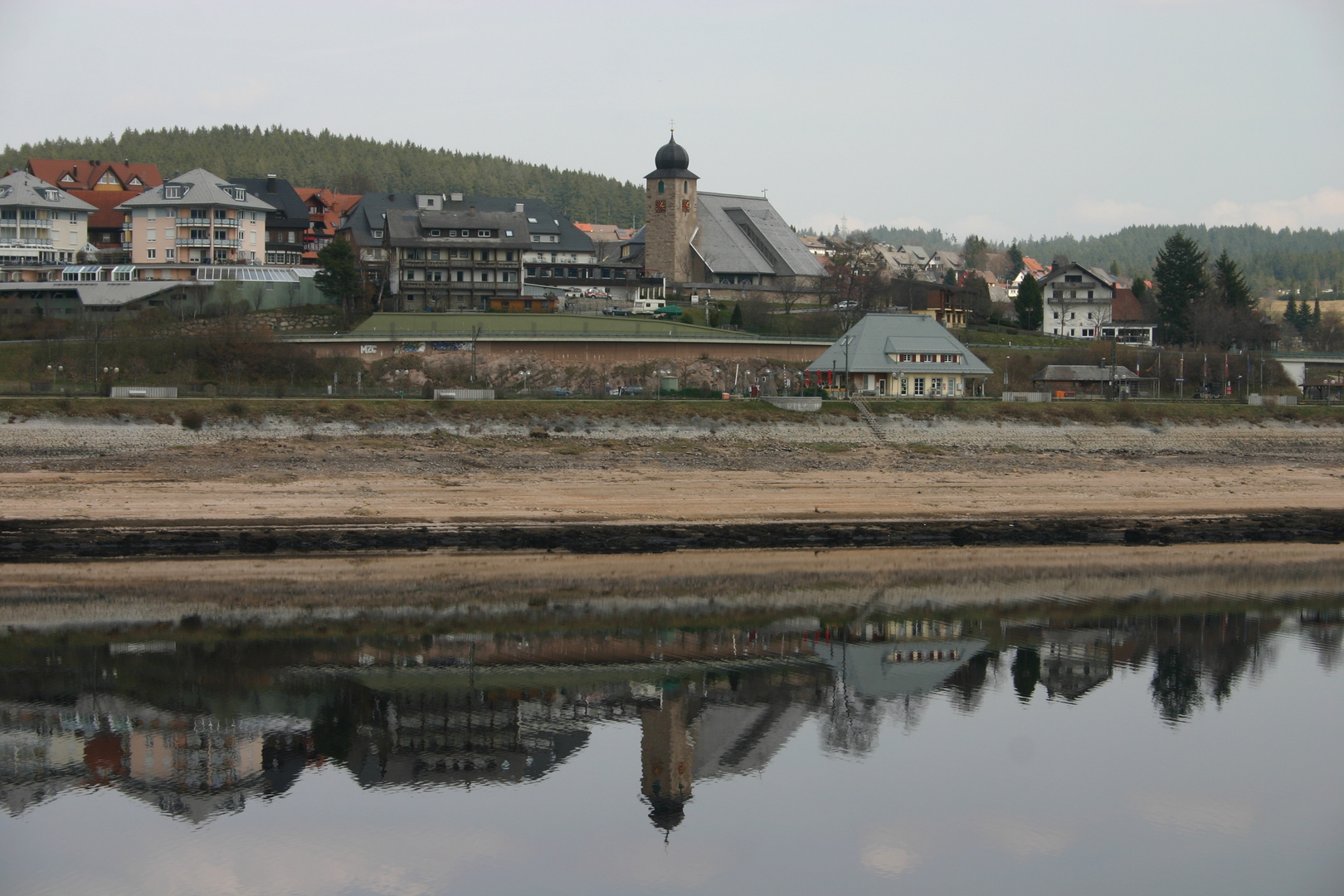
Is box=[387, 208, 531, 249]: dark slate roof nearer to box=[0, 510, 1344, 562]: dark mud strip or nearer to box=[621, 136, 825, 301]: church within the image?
box=[621, 136, 825, 301]: church

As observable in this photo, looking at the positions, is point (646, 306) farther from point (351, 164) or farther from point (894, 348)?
point (351, 164)

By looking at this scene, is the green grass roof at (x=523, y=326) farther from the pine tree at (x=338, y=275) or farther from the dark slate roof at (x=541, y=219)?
the dark slate roof at (x=541, y=219)

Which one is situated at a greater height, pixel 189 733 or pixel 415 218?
pixel 415 218

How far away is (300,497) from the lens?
116ft

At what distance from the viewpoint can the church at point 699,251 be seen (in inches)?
3164

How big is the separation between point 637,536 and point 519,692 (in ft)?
37.8

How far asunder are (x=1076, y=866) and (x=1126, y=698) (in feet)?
25.2

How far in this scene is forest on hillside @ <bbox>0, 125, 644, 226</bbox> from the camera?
5221 inches

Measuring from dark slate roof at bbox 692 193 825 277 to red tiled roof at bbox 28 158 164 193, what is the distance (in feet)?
148

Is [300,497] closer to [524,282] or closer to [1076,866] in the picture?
[1076,866]

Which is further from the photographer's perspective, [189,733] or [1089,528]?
[1089,528]

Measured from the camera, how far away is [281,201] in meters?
84.1

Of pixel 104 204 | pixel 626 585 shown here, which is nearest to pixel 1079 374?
pixel 626 585

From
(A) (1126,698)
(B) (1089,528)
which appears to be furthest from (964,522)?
(A) (1126,698)
